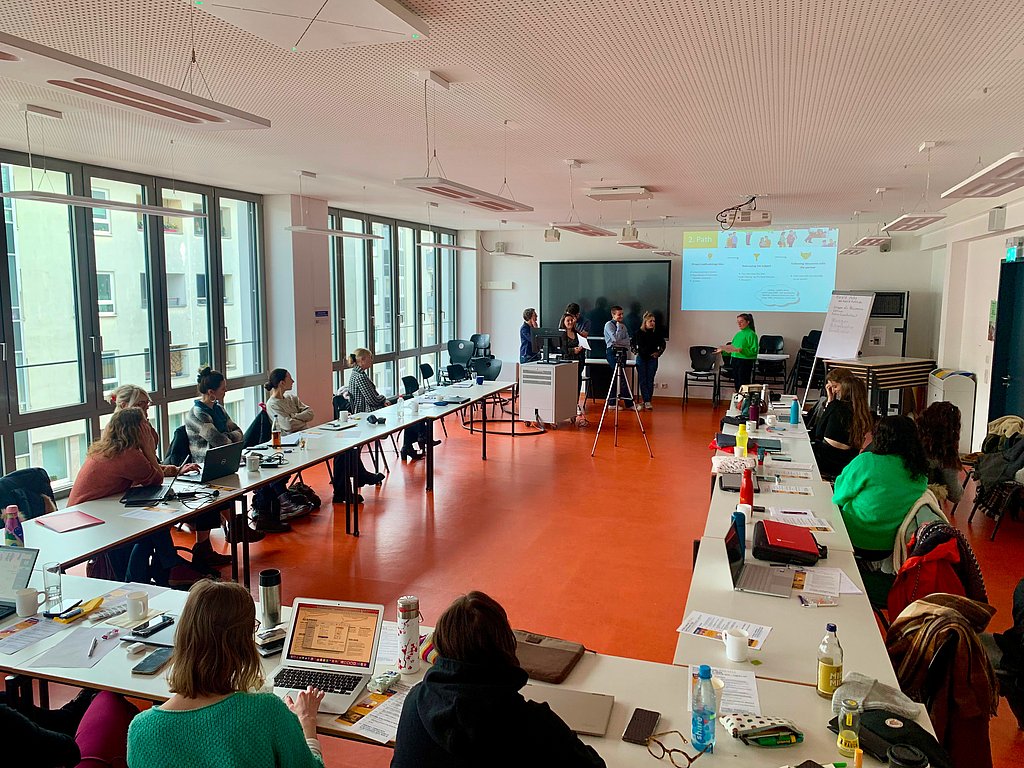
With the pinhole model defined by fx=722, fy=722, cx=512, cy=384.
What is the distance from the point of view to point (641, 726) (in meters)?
2.17

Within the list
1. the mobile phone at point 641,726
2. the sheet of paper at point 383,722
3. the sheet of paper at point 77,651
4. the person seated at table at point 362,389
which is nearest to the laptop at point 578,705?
the mobile phone at point 641,726

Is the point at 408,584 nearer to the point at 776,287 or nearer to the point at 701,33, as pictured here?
the point at 701,33

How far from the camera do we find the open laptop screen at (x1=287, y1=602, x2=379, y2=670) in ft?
8.15

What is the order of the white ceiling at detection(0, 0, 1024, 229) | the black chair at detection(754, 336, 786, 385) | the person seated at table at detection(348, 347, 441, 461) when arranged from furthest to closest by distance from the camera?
the black chair at detection(754, 336, 786, 385) → the person seated at table at detection(348, 347, 441, 461) → the white ceiling at detection(0, 0, 1024, 229)

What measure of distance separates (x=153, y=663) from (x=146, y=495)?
7.10 feet

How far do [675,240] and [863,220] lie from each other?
9.97 ft

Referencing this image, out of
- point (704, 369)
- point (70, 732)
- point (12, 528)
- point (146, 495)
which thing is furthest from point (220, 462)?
point (704, 369)

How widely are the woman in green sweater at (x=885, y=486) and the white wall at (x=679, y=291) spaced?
8.89 m

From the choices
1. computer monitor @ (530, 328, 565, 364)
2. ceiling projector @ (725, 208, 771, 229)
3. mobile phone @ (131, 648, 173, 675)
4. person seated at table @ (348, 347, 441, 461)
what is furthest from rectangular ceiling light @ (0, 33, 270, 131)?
computer monitor @ (530, 328, 565, 364)

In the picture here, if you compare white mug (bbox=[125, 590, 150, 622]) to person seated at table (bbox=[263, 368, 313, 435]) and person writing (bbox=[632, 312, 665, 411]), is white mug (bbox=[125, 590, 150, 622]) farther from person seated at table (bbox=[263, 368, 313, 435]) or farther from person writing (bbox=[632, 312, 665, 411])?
person writing (bbox=[632, 312, 665, 411])

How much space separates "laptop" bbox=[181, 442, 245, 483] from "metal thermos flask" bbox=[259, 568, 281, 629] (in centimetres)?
220

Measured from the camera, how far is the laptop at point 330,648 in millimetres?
2439

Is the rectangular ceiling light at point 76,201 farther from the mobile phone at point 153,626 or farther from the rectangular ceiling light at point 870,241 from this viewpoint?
the rectangular ceiling light at point 870,241

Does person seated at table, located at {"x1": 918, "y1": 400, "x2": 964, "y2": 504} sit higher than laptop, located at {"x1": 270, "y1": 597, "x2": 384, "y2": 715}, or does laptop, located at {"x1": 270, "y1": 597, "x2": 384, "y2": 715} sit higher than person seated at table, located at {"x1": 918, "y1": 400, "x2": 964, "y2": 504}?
person seated at table, located at {"x1": 918, "y1": 400, "x2": 964, "y2": 504}
